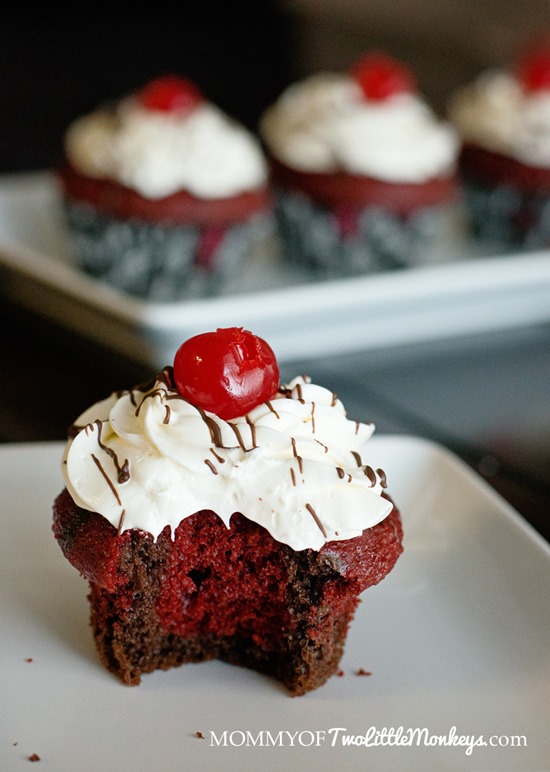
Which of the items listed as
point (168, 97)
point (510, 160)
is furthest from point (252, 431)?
point (510, 160)

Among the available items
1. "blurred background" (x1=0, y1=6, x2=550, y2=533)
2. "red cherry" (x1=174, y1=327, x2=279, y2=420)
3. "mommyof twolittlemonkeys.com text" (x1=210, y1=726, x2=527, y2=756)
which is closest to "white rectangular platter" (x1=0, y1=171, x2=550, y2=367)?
"blurred background" (x1=0, y1=6, x2=550, y2=533)

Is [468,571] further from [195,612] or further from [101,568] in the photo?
[101,568]

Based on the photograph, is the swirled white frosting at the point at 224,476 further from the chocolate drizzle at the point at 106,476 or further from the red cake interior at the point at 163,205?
the red cake interior at the point at 163,205

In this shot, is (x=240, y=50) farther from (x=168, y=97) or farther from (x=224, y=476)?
(x=224, y=476)

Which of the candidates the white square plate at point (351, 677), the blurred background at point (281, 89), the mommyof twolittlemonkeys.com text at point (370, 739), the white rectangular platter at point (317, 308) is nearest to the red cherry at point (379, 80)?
the white rectangular platter at point (317, 308)

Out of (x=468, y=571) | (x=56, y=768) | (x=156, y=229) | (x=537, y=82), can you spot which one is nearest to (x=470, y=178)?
(x=537, y=82)
